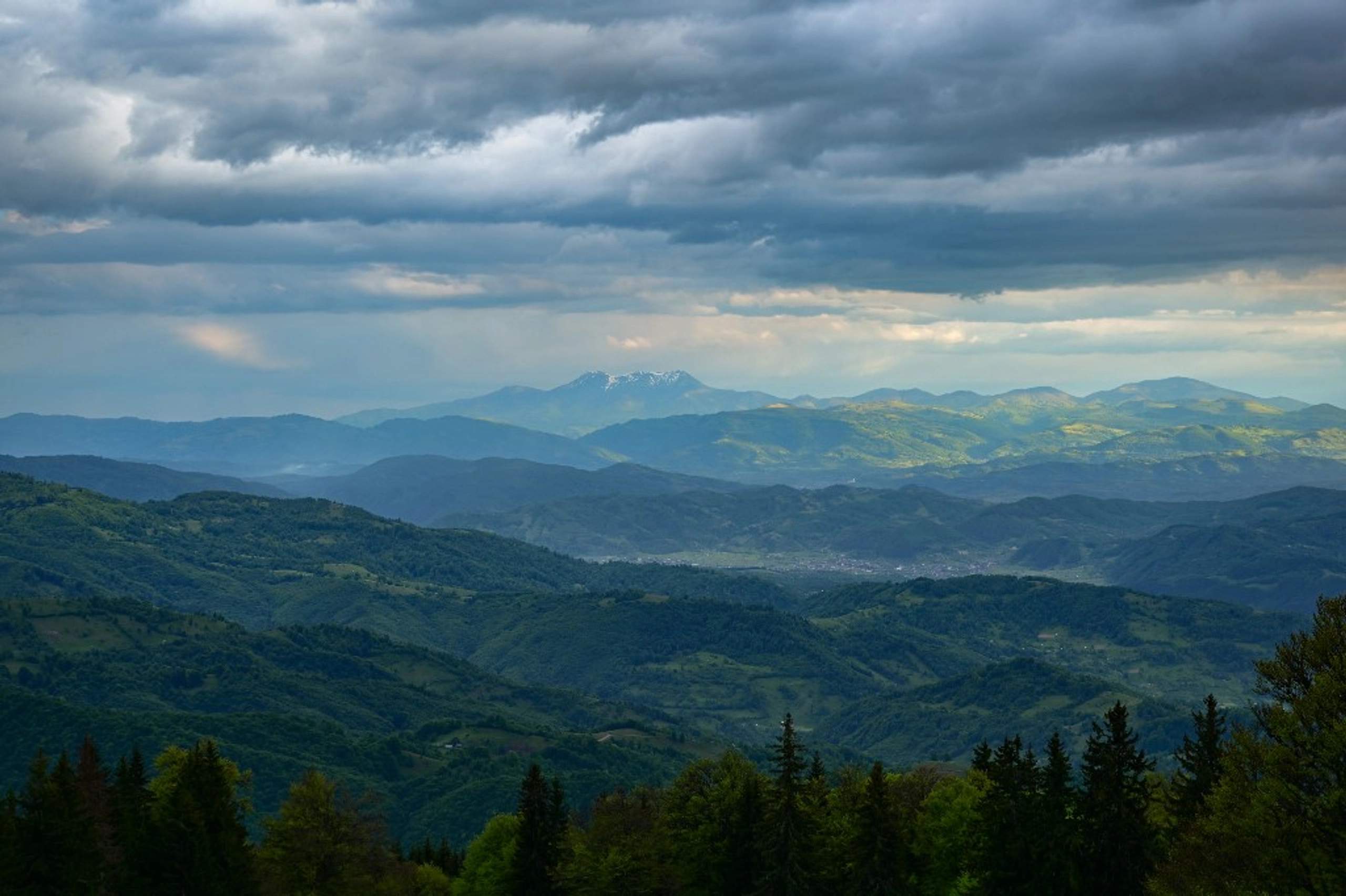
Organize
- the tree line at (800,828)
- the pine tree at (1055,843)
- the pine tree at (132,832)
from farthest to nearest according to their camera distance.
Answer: the pine tree at (132,832)
the pine tree at (1055,843)
the tree line at (800,828)

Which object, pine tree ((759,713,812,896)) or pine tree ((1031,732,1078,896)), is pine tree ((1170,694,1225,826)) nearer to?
pine tree ((1031,732,1078,896))

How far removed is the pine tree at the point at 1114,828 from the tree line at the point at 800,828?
0.36ft

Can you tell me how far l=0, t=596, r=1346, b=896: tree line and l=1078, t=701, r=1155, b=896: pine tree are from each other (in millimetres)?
111

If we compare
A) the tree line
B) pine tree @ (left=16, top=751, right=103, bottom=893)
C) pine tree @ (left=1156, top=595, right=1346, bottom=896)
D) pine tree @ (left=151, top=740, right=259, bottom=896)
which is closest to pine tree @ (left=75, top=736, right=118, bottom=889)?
the tree line

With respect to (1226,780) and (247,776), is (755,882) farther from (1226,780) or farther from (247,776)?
(247,776)

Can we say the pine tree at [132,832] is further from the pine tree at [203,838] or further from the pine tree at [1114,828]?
the pine tree at [1114,828]

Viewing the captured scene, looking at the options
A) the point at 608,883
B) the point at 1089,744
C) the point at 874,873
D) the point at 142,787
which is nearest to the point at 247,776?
the point at 142,787

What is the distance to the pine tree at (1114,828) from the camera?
86.8m

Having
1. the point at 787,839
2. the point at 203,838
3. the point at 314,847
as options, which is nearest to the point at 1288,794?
the point at 787,839

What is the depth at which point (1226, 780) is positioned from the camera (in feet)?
237

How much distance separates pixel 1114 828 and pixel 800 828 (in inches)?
794

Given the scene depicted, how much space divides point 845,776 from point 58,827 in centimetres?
6079

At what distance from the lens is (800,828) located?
95500mm

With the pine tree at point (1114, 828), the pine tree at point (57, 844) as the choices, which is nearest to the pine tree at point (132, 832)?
the pine tree at point (57, 844)
